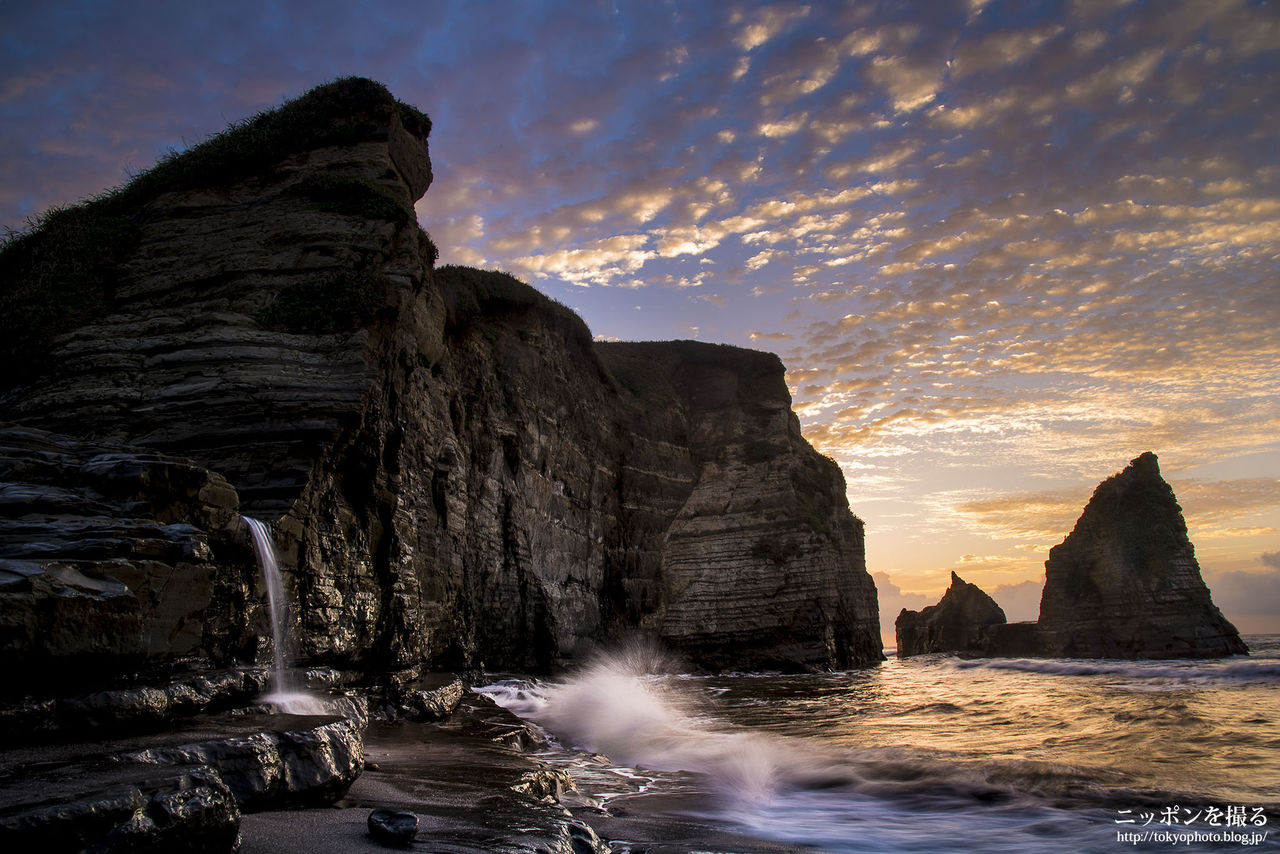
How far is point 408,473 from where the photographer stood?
1506 centimetres

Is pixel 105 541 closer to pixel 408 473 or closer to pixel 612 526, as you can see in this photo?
pixel 408 473

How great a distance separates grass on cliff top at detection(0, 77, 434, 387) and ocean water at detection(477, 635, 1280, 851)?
11900 millimetres

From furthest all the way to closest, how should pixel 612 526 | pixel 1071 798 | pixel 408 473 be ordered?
pixel 612 526
pixel 408 473
pixel 1071 798

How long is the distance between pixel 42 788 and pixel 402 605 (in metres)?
10.2

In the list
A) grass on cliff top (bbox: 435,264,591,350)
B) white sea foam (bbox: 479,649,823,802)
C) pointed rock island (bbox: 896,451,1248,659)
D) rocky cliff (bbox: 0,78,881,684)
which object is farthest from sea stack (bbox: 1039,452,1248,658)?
grass on cliff top (bbox: 435,264,591,350)

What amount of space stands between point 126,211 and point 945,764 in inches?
790

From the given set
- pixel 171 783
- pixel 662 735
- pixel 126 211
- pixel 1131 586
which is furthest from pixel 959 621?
pixel 171 783

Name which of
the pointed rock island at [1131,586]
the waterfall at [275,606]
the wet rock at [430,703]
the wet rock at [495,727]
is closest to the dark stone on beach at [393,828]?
the waterfall at [275,606]

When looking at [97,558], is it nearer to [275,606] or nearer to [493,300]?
[275,606]

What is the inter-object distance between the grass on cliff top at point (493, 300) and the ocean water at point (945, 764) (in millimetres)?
12412

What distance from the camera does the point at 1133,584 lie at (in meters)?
38.0

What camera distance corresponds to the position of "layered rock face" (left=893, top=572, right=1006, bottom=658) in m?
55.0

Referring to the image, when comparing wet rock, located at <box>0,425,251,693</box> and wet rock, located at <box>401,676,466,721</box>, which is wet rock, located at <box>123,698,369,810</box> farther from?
wet rock, located at <box>401,676,466,721</box>

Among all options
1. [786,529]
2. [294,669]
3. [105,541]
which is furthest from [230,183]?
[786,529]
